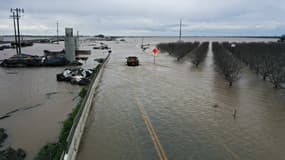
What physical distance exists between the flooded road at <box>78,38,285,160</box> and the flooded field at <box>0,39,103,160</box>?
1845 millimetres

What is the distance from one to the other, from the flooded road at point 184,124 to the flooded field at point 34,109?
185 centimetres

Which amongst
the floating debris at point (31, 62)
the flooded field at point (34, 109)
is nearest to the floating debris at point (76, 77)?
the flooded field at point (34, 109)

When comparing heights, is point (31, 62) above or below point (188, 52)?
below

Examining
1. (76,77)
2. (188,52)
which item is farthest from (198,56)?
(76,77)

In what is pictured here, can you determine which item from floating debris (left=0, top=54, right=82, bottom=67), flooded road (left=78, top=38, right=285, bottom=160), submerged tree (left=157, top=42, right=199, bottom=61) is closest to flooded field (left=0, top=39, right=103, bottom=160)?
flooded road (left=78, top=38, right=285, bottom=160)

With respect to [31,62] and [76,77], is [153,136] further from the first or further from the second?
[31,62]

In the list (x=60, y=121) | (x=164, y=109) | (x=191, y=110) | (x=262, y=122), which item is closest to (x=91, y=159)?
(x=60, y=121)

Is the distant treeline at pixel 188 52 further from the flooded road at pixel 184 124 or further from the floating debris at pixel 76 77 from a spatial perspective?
the flooded road at pixel 184 124

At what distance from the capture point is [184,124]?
390 inches

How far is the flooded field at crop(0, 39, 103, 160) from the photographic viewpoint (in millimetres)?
9180

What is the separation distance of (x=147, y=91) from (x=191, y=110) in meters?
4.88

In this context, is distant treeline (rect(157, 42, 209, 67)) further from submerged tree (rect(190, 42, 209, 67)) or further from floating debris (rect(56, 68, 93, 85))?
floating debris (rect(56, 68, 93, 85))

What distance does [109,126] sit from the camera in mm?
9539

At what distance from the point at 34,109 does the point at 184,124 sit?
860cm
